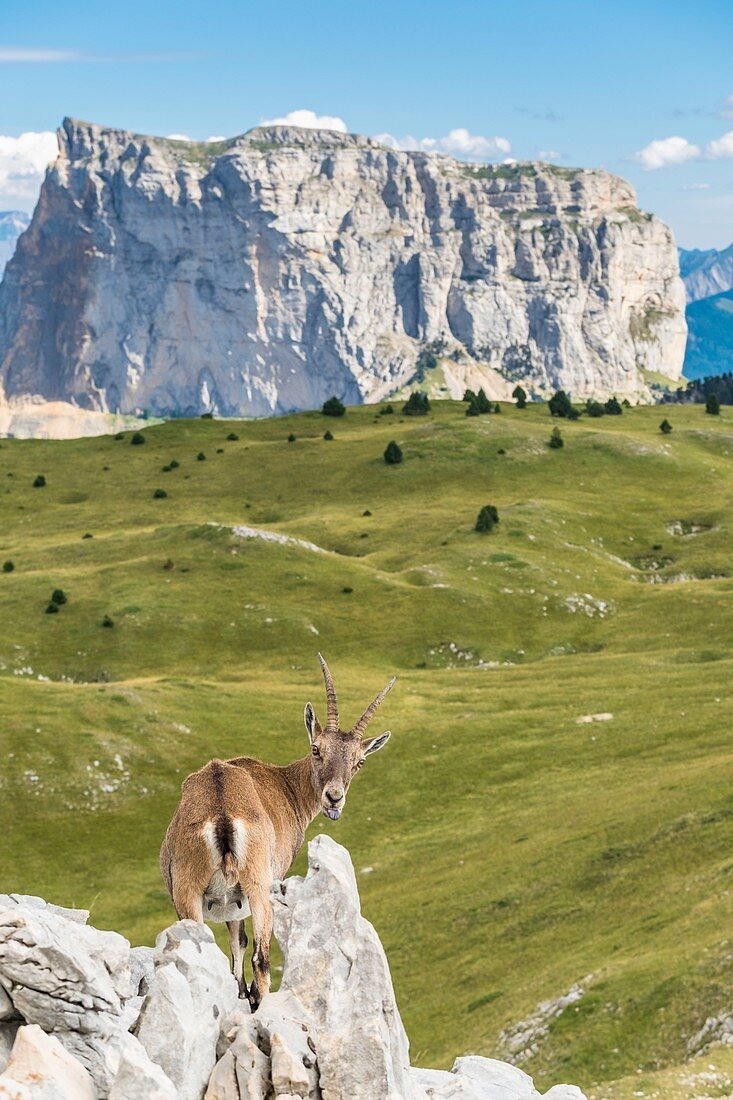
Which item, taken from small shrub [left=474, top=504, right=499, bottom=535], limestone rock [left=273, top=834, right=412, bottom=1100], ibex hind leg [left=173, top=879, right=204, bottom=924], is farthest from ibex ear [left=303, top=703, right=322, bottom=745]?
small shrub [left=474, top=504, right=499, bottom=535]

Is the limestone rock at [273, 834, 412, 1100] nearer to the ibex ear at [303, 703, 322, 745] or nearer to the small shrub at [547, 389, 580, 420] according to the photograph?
the ibex ear at [303, 703, 322, 745]

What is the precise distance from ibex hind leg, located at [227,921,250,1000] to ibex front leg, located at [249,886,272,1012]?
281 mm

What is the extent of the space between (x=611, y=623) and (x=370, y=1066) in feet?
280

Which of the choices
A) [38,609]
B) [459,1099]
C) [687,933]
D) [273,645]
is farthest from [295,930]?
[38,609]

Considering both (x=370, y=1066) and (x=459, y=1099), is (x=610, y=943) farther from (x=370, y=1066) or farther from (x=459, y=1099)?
(x=370, y=1066)

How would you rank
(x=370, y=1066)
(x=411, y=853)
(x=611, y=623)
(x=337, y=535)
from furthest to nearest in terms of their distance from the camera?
1. (x=337, y=535)
2. (x=611, y=623)
3. (x=411, y=853)
4. (x=370, y=1066)

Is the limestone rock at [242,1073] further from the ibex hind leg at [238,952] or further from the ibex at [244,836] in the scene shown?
the ibex hind leg at [238,952]

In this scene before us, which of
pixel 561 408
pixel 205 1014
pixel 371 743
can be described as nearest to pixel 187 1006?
pixel 205 1014

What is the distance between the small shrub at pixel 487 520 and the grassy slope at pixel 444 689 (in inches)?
52.4

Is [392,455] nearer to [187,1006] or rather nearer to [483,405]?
[483,405]

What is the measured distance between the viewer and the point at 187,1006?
1561 cm

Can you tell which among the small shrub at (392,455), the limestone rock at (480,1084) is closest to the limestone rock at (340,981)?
the limestone rock at (480,1084)

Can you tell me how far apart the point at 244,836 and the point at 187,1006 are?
7.56ft

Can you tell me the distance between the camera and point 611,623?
326ft
